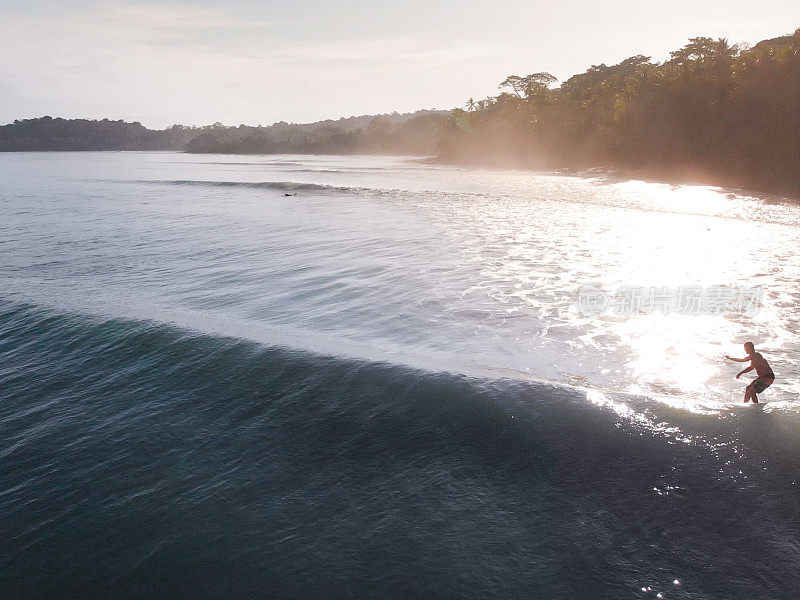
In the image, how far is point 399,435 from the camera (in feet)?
32.6

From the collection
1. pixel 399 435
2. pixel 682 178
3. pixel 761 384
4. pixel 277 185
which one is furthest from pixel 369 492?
pixel 682 178

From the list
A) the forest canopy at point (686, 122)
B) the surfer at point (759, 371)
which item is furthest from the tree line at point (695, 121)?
the surfer at point (759, 371)

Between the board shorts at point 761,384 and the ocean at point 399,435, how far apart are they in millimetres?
365

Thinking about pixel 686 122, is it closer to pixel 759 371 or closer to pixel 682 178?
pixel 682 178

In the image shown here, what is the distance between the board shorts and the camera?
991 cm

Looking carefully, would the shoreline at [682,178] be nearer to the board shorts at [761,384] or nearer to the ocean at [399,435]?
the ocean at [399,435]

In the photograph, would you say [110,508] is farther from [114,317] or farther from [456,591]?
[114,317]

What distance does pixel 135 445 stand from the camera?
10039 millimetres

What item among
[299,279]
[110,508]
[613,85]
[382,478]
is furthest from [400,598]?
[613,85]

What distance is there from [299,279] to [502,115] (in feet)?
331

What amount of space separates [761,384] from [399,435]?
6.38 meters

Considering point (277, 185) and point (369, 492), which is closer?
point (369, 492)

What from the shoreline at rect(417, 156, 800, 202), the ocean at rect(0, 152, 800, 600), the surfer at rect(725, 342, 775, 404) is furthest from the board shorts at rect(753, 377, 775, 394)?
the shoreline at rect(417, 156, 800, 202)

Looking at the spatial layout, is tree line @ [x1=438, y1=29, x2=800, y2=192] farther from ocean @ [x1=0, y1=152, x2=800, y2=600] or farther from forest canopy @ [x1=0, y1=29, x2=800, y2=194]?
ocean @ [x1=0, y1=152, x2=800, y2=600]
